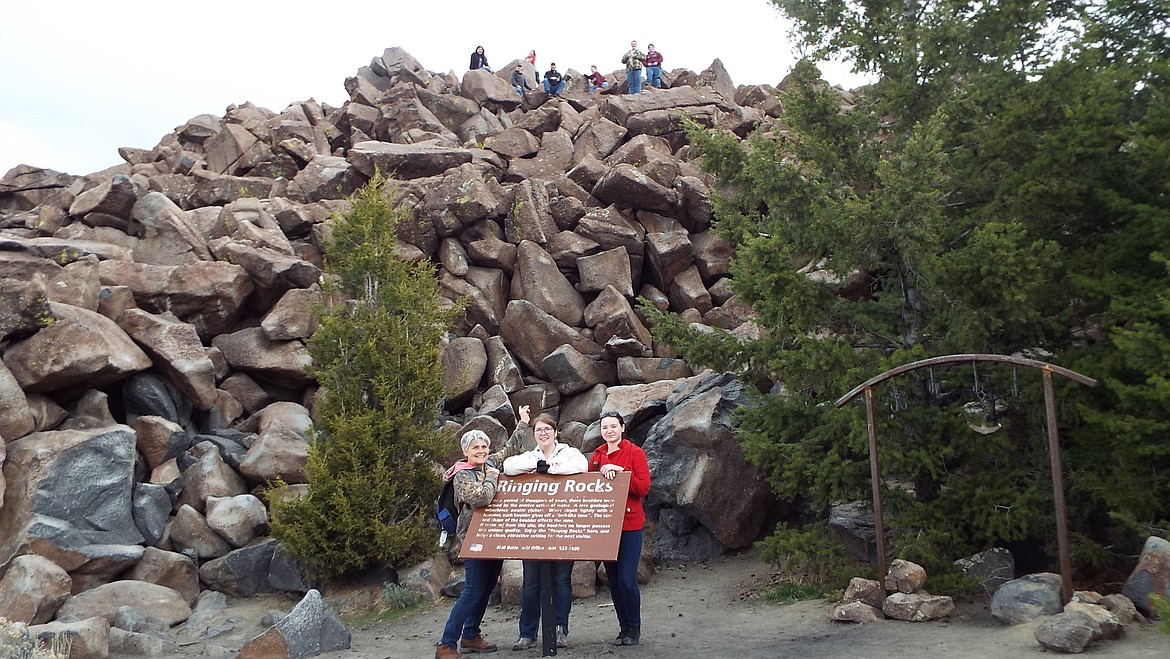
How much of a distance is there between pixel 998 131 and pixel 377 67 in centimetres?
3287

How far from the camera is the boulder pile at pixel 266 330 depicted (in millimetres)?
13570

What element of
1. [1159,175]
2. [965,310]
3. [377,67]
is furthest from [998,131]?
[377,67]

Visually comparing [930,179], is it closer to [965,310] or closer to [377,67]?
[965,310]

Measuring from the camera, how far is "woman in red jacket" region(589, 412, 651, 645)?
815 cm

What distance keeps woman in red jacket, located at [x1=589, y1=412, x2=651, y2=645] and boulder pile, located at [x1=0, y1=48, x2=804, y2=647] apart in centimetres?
416

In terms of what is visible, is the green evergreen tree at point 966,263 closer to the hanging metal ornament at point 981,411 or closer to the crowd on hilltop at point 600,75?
the hanging metal ornament at point 981,411

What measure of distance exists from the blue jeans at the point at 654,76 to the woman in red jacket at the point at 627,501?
103 ft

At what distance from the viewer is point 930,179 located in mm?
10523

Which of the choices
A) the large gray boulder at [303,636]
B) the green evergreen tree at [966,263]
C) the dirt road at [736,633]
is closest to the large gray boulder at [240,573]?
the dirt road at [736,633]

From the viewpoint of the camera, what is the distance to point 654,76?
37594 mm

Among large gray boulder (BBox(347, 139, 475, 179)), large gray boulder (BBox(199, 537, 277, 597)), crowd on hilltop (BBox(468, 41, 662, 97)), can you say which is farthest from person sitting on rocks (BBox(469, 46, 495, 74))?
large gray boulder (BBox(199, 537, 277, 597))

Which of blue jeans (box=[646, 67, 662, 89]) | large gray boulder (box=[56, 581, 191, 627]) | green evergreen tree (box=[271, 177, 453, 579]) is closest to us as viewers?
large gray boulder (box=[56, 581, 191, 627])

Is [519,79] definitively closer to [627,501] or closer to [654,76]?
[654,76]

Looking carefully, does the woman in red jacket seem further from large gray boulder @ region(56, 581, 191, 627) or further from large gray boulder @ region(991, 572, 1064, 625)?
large gray boulder @ region(56, 581, 191, 627)
